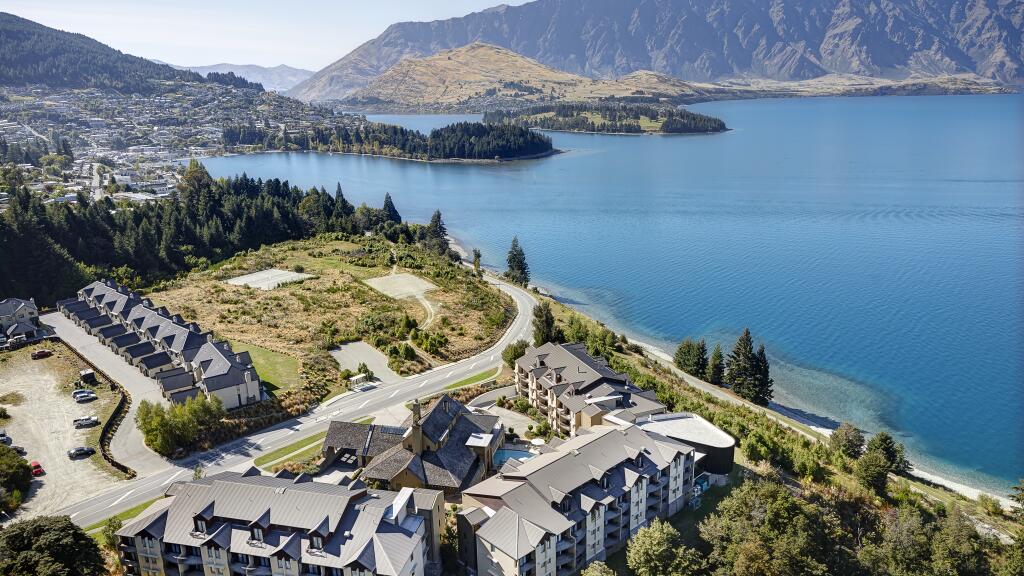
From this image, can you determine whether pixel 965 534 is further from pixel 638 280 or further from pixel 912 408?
pixel 638 280

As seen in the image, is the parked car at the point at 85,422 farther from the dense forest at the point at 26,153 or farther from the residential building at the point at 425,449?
the dense forest at the point at 26,153

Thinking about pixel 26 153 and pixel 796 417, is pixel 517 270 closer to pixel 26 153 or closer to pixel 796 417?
pixel 796 417

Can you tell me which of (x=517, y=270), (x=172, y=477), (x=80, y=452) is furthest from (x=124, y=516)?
(x=517, y=270)

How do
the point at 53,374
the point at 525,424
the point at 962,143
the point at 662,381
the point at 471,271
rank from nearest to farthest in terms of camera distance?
the point at 525,424 → the point at 53,374 → the point at 662,381 → the point at 471,271 → the point at 962,143

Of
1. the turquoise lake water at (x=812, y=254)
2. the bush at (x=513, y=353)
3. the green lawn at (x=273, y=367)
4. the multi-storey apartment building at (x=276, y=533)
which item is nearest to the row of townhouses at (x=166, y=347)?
the green lawn at (x=273, y=367)

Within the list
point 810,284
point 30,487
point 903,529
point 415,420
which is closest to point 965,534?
point 903,529

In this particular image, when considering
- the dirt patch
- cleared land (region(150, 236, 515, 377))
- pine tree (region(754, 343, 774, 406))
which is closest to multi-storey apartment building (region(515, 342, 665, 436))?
cleared land (region(150, 236, 515, 377))
